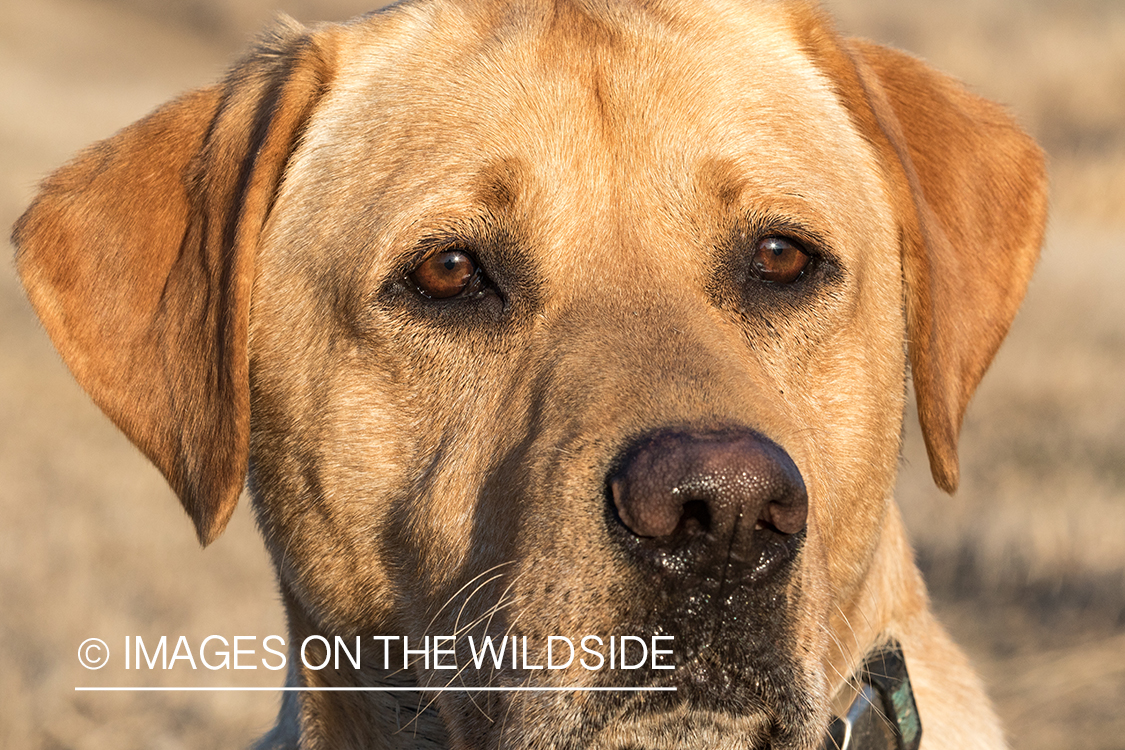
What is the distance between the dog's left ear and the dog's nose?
1.10 metres

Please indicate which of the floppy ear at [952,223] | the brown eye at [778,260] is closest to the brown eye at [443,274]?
the brown eye at [778,260]

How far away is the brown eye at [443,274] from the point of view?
9.29 ft

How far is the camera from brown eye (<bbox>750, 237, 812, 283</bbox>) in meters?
A: 2.90

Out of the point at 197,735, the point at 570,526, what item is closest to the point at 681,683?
the point at 570,526

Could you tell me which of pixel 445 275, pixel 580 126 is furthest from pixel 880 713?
pixel 580 126

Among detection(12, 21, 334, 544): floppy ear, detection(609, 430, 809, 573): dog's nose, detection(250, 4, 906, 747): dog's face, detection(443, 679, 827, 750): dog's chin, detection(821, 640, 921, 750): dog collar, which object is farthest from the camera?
detection(12, 21, 334, 544): floppy ear

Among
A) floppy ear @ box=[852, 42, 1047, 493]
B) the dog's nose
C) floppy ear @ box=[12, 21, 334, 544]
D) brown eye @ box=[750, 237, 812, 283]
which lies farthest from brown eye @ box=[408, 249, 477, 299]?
floppy ear @ box=[852, 42, 1047, 493]

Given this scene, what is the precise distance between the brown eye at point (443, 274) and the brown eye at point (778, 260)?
2.13 ft

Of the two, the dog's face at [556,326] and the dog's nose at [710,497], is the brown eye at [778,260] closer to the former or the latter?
the dog's face at [556,326]

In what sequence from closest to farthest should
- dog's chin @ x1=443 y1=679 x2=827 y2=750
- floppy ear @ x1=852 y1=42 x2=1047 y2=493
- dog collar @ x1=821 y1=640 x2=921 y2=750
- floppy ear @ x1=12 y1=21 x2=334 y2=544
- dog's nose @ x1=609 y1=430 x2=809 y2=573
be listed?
dog's nose @ x1=609 y1=430 x2=809 y2=573, dog's chin @ x1=443 y1=679 x2=827 y2=750, dog collar @ x1=821 y1=640 x2=921 y2=750, floppy ear @ x1=12 y1=21 x2=334 y2=544, floppy ear @ x1=852 y1=42 x2=1047 y2=493

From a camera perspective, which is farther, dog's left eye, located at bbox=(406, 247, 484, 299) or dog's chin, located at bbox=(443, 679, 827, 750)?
dog's left eye, located at bbox=(406, 247, 484, 299)

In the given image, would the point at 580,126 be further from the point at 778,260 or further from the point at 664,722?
the point at 664,722

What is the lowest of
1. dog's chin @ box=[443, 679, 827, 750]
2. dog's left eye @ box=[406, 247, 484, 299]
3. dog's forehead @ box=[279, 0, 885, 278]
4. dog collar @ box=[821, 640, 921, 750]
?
dog collar @ box=[821, 640, 921, 750]

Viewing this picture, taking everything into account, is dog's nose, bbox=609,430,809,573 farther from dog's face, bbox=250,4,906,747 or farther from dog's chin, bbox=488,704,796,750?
dog's chin, bbox=488,704,796,750
